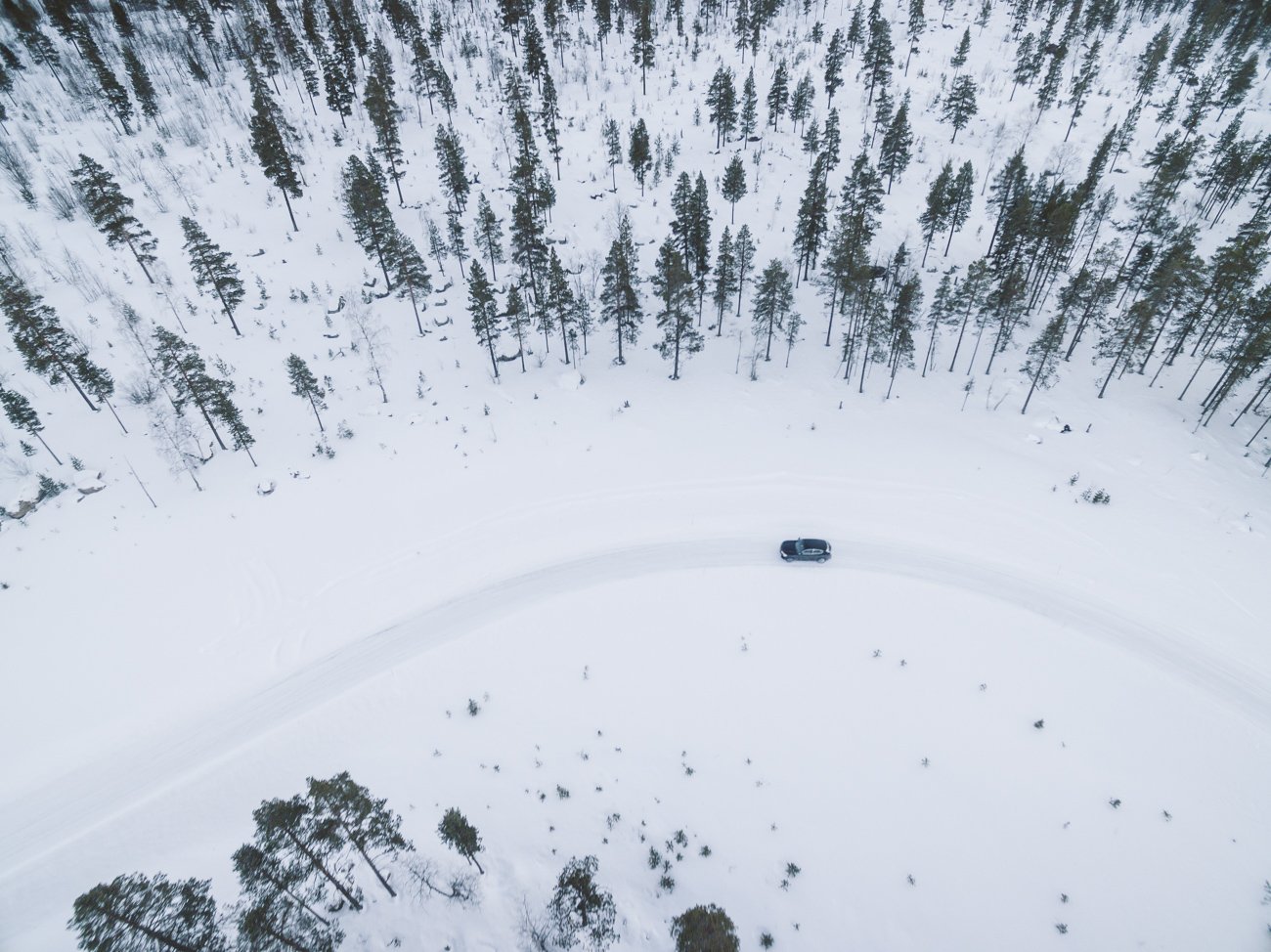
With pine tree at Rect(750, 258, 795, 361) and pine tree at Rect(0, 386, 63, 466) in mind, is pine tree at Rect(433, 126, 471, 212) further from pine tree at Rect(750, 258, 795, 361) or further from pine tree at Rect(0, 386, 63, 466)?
pine tree at Rect(0, 386, 63, 466)

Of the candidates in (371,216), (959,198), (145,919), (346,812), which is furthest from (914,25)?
(145,919)

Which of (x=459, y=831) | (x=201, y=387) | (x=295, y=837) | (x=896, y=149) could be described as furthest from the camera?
(x=896, y=149)

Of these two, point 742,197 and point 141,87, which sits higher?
point 141,87

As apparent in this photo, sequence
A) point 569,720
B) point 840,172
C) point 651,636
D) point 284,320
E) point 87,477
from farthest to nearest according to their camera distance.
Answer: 1. point 840,172
2. point 284,320
3. point 87,477
4. point 651,636
5. point 569,720

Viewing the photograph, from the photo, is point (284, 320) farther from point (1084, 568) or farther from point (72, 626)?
point (1084, 568)

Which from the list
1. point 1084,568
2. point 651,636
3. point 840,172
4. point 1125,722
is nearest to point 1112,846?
point 1125,722

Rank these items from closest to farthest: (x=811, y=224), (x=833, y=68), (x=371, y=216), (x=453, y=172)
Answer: (x=371, y=216) → (x=811, y=224) → (x=453, y=172) → (x=833, y=68)

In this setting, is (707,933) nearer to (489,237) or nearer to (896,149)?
(489,237)

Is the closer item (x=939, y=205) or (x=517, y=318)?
(x=517, y=318)
